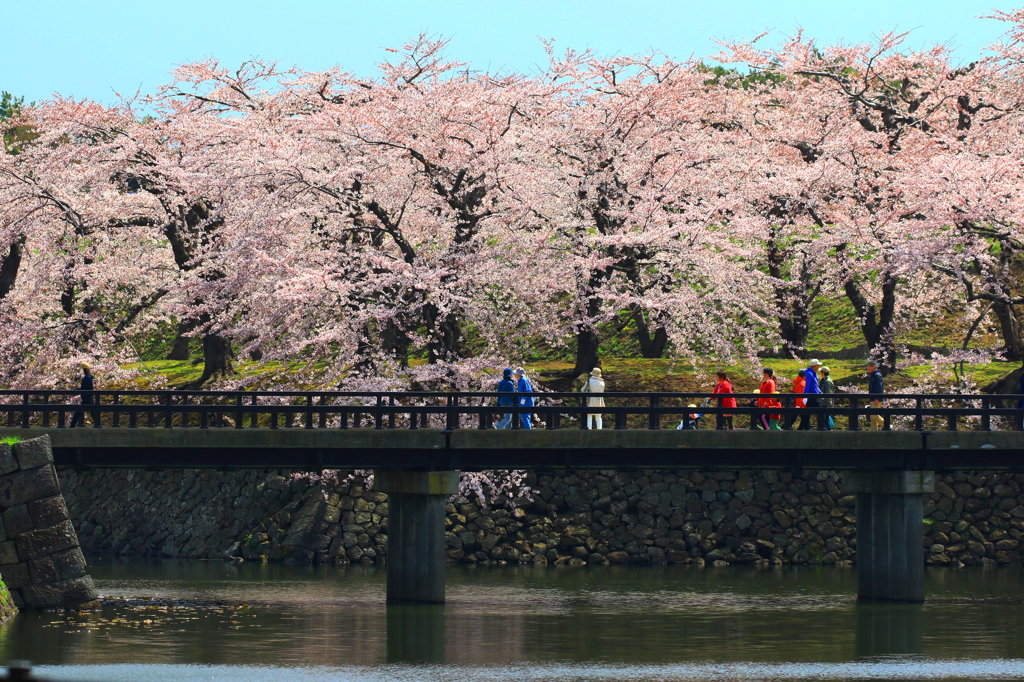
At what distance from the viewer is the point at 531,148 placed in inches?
1655

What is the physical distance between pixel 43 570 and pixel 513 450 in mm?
10044

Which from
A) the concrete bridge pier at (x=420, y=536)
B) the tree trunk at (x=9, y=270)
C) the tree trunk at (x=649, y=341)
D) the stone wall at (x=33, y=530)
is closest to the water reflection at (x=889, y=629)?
the concrete bridge pier at (x=420, y=536)

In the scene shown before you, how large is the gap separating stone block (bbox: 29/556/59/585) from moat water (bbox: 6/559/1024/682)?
92 centimetres

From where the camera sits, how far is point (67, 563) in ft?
92.9

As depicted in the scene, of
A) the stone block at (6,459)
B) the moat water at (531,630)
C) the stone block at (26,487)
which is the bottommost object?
the moat water at (531,630)

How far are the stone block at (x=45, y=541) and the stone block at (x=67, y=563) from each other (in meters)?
0.13

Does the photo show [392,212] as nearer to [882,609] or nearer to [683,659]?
[882,609]

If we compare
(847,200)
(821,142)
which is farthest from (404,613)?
(821,142)

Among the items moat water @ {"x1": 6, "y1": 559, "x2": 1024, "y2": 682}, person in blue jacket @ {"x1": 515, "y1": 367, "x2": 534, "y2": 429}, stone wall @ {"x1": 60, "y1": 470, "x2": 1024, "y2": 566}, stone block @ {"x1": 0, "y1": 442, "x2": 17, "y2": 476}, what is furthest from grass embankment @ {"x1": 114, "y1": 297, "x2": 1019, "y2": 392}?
stone block @ {"x1": 0, "y1": 442, "x2": 17, "y2": 476}

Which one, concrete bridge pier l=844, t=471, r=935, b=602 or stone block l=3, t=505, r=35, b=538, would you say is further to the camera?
concrete bridge pier l=844, t=471, r=935, b=602

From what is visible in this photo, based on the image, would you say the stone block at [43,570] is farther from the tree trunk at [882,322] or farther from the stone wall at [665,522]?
the tree trunk at [882,322]

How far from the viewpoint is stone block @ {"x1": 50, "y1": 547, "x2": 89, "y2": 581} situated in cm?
2822

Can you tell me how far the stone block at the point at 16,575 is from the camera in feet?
91.4

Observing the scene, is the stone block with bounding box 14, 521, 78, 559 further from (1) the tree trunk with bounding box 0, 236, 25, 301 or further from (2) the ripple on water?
(1) the tree trunk with bounding box 0, 236, 25, 301
